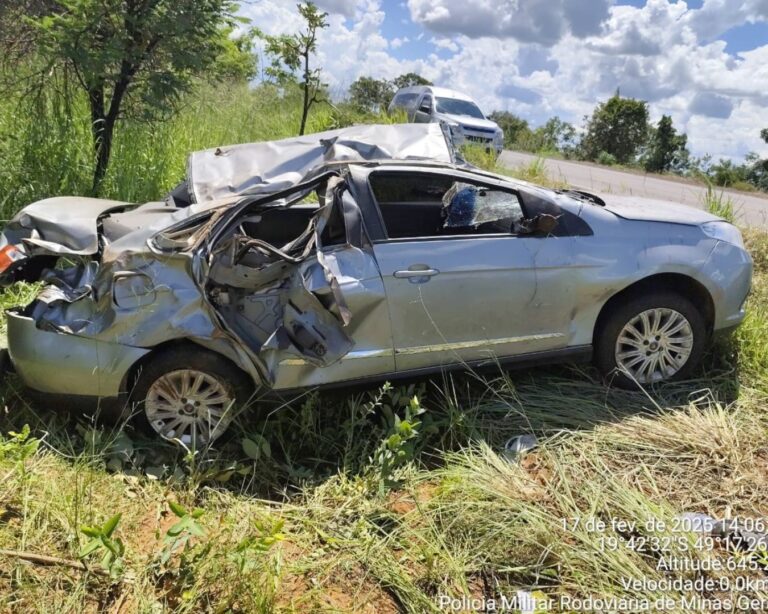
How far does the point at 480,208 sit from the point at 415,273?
42.1 inches

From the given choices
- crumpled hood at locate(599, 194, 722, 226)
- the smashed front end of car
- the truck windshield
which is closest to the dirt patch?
the smashed front end of car

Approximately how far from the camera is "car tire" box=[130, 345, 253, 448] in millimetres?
3100

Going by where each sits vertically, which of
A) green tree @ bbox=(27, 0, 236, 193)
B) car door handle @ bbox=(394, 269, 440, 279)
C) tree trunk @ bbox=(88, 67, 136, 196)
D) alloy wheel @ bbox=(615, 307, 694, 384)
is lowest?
alloy wheel @ bbox=(615, 307, 694, 384)

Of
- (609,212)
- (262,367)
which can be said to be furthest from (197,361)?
(609,212)

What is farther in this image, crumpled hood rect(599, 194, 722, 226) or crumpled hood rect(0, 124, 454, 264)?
crumpled hood rect(599, 194, 722, 226)

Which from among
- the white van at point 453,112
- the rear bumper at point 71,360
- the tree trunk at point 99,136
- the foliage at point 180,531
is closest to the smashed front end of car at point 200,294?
the rear bumper at point 71,360

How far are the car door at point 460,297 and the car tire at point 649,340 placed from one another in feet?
1.48

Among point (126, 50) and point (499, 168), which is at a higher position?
point (126, 50)

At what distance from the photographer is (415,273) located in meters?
3.27

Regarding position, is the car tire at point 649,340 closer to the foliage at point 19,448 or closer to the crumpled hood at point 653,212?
the crumpled hood at point 653,212

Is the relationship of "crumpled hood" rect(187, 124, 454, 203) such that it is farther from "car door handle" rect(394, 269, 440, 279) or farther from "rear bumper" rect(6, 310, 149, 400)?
"rear bumper" rect(6, 310, 149, 400)

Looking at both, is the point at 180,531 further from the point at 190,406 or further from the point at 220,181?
the point at 220,181

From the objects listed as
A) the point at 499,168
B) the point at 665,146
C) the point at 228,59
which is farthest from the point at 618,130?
the point at 228,59

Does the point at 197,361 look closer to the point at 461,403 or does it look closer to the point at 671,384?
the point at 461,403
